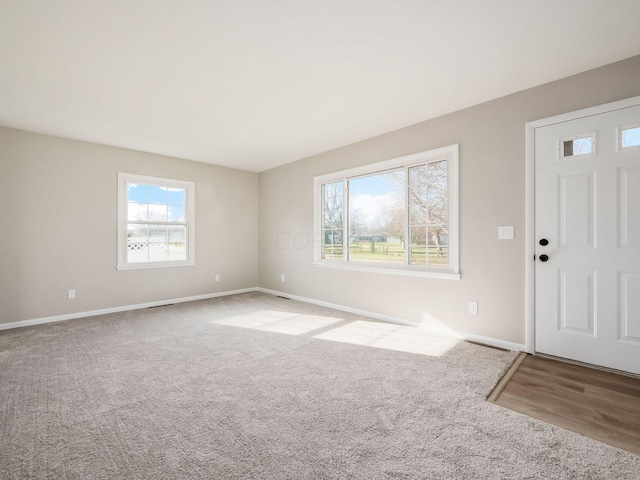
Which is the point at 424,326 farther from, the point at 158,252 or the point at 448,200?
the point at 158,252

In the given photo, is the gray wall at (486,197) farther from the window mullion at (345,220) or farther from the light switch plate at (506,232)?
the window mullion at (345,220)

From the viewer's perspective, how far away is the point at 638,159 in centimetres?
238

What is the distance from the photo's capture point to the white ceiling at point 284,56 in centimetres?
193

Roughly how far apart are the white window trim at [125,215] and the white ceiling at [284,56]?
1132mm

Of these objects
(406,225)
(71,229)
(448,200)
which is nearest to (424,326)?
(406,225)

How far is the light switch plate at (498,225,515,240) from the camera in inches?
119

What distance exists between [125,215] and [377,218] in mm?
3950

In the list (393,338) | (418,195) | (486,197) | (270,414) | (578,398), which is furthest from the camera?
(418,195)

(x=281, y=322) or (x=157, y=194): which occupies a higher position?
(x=157, y=194)

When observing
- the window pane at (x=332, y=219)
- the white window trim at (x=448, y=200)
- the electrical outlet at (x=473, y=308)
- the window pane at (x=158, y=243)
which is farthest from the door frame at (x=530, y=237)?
the window pane at (x=158, y=243)

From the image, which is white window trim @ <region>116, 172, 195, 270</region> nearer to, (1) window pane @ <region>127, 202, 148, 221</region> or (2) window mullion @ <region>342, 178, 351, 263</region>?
(1) window pane @ <region>127, 202, 148, 221</region>

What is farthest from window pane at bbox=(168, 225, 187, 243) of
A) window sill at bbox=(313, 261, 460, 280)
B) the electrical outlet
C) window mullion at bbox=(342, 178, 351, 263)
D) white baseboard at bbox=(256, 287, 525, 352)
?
the electrical outlet

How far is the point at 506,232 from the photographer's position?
3.05 meters

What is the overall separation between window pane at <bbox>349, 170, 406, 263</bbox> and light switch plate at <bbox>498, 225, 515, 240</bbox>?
1159 mm
